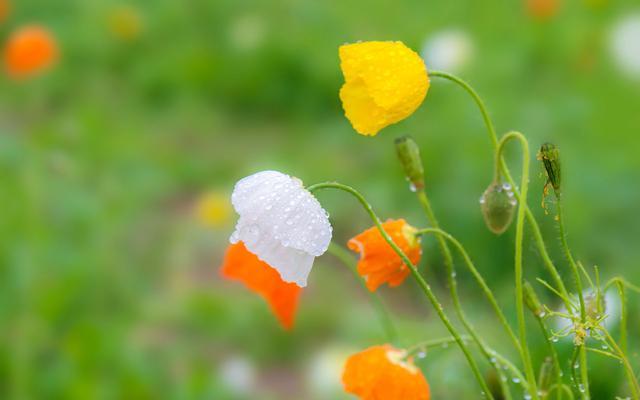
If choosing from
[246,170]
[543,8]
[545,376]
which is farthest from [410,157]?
[543,8]

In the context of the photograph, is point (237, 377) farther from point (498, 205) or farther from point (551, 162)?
point (551, 162)

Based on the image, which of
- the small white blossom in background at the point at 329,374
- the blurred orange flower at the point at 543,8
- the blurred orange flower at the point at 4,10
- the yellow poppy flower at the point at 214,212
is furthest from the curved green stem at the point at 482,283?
the blurred orange flower at the point at 4,10

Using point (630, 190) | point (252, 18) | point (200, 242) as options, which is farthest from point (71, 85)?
point (630, 190)

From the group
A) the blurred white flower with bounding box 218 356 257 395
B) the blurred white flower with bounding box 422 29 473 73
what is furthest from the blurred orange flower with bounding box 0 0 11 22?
the blurred white flower with bounding box 218 356 257 395

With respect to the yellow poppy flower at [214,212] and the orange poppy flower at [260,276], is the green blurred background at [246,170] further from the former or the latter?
the orange poppy flower at [260,276]

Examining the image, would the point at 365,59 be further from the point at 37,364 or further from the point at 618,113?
the point at 618,113

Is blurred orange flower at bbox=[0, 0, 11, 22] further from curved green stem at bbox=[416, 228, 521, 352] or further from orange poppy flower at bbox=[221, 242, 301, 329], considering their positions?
curved green stem at bbox=[416, 228, 521, 352]

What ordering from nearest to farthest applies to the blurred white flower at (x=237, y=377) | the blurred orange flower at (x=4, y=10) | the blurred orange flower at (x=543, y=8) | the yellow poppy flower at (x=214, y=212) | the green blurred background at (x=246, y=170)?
1. the blurred white flower at (x=237, y=377)
2. the green blurred background at (x=246, y=170)
3. the yellow poppy flower at (x=214, y=212)
4. the blurred orange flower at (x=543, y=8)
5. the blurred orange flower at (x=4, y=10)
